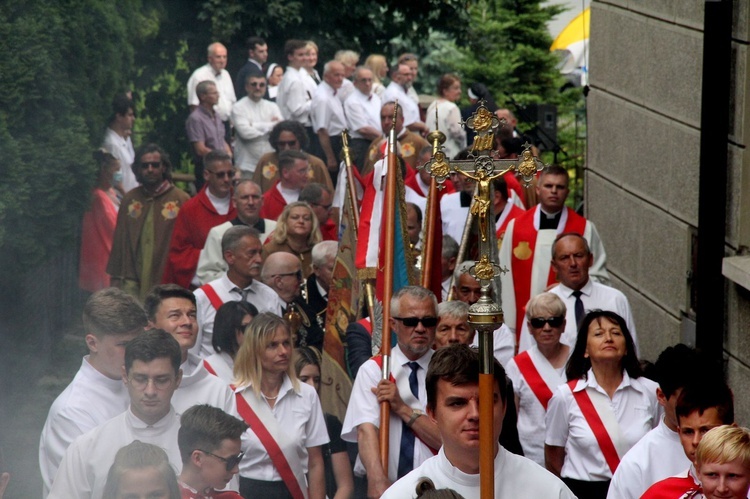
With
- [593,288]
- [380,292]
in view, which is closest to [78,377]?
[380,292]

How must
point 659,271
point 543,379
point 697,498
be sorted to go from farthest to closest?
point 659,271 < point 543,379 < point 697,498

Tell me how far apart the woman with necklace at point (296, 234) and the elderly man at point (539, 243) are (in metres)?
1.38

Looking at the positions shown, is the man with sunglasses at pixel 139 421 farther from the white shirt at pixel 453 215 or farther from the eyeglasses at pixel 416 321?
the white shirt at pixel 453 215

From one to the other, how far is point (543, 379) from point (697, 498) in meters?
2.75

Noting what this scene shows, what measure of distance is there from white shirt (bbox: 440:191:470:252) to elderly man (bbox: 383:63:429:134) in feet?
18.9

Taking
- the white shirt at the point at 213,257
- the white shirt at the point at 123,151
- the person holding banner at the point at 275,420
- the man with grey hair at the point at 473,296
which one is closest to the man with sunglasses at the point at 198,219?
the white shirt at the point at 213,257

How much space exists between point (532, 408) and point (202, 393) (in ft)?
6.39

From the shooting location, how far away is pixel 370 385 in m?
7.25

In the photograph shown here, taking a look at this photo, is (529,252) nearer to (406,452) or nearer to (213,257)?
(213,257)

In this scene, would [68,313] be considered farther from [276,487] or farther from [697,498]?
[697,498]

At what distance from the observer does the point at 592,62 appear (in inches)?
509

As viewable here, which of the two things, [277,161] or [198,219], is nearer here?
[198,219]

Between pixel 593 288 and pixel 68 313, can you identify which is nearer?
pixel 593 288

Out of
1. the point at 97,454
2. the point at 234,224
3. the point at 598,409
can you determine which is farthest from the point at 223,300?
the point at 97,454
